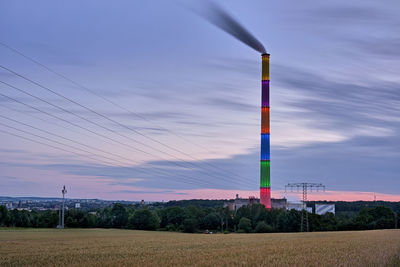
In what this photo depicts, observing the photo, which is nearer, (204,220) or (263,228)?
(263,228)

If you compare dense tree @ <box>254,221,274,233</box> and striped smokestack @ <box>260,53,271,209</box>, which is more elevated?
striped smokestack @ <box>260,53,271,209</box>

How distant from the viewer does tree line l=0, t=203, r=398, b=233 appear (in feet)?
386

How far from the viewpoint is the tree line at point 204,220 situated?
11756 centimetres

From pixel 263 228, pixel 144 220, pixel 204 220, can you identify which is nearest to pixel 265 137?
pixel 263 228

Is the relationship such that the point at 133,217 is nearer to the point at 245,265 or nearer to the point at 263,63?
the point at 263,63

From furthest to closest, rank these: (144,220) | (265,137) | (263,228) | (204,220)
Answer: (204,220) → (265,137) → (144,220) → (263,228)

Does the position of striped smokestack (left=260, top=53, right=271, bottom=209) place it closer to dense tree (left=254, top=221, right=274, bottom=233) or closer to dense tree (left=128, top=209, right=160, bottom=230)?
dense tree (left=254, top=221, right=274, bottom=233)

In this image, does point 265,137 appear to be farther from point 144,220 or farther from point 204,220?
point 144,220

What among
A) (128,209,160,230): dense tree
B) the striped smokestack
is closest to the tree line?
(128,209,160,230): dense tree

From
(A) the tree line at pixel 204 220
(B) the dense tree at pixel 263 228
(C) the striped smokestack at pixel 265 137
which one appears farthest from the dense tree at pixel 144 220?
(C) the striped smokestack at pixel 265 137

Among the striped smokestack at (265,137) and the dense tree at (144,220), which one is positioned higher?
the striped smokestack at (265,137)

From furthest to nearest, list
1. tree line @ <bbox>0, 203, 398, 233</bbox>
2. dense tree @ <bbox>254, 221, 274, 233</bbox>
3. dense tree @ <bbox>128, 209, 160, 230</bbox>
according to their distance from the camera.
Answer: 1. dense tree @ <bbox>128, 209, 160, 230</bbox>
2. tree line @ <bbox>0, 203, 398, 233</bbox>
3. dense tree @ <bbox>254, 221, 274, 233</bbox>

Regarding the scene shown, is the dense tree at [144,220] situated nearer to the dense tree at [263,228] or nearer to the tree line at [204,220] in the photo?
the tree line at [204,220]

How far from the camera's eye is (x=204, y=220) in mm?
137500
